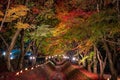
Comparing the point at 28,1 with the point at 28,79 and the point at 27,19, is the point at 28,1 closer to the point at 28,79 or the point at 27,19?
the point at 27,19

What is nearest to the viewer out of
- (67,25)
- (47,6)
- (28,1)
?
(67,25)

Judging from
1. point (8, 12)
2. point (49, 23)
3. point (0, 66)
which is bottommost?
point (0, 66)

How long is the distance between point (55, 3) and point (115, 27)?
54.7ft

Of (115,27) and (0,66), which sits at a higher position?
(115,27)

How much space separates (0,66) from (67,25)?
14.9m

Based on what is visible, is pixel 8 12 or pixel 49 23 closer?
pixel 8 12

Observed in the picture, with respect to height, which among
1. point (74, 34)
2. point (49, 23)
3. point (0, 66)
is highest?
point (74, 34)

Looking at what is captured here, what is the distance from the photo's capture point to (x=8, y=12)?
2295 centimetres

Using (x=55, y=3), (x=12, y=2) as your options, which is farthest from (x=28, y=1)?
(x=55, y=3)

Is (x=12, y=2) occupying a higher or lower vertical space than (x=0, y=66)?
higher

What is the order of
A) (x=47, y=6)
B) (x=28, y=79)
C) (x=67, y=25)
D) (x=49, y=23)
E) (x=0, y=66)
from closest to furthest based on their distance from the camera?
(x=67, y=25)
(x=28, y=79)
(x=47, y=6)
(x=0, y=66)
(x=49, y=23)

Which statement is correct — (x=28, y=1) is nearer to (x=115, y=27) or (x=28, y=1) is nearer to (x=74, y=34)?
(x=74, y=34)

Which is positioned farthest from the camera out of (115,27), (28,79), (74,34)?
(28,79)

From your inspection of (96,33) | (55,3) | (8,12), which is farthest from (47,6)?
(96,33)
